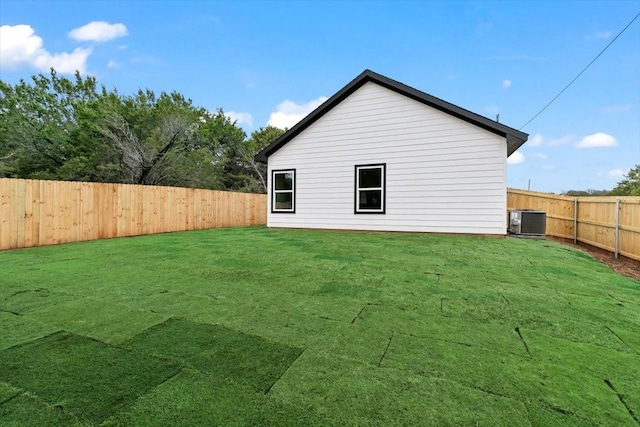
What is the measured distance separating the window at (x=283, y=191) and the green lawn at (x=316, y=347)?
20.2 ft

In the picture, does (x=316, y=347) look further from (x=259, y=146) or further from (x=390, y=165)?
(x=259, y=146)

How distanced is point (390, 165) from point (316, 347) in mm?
7529

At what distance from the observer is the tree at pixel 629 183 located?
74.9 feet

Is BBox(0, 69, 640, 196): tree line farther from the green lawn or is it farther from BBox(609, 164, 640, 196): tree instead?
the green lawn

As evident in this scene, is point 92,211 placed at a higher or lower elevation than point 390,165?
lower

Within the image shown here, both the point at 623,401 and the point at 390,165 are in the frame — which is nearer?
the point at 623,401

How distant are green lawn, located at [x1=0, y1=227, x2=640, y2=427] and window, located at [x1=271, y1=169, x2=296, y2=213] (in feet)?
20.2

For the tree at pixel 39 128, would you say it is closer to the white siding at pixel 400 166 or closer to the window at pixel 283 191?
the window at pixel 283 191

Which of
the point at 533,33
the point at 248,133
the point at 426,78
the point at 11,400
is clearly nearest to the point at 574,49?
the point at 533,33

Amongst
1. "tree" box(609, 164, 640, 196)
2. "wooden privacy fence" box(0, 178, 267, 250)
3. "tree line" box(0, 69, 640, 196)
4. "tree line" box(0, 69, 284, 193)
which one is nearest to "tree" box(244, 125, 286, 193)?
"tree line" box(0, 69, 640, 196)

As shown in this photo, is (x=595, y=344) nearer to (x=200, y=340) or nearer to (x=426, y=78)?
(x=200, y=340)

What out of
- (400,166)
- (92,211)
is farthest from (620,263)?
(92,211)

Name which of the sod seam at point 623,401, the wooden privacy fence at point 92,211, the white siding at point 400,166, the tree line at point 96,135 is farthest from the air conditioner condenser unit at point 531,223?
the tree line at point 96,135

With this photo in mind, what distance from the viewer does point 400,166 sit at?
29.2ft
